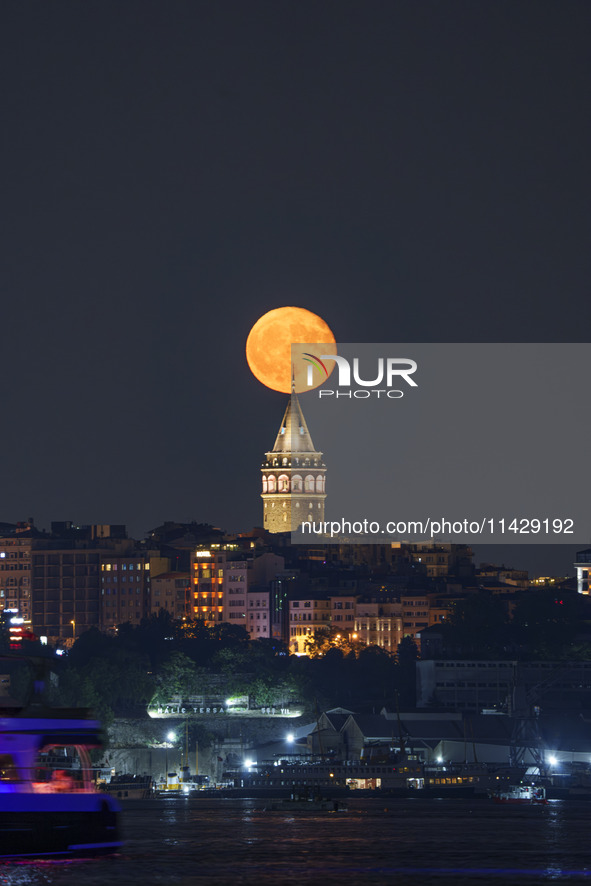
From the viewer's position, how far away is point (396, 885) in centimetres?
4297

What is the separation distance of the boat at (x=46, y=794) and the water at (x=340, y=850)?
544mm

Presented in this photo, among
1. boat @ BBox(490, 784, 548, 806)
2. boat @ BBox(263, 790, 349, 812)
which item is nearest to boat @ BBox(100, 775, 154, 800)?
boat @ BBox(263, 790, 349, 812)

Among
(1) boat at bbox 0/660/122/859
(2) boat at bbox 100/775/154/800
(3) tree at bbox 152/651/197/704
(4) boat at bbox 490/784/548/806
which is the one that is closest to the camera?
(1) boat at bbox 0/660/122/859

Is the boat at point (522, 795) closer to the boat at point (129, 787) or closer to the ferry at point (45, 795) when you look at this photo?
Result: the boat at point (129, 787)

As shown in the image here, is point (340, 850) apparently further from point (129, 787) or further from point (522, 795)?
point (129, 787)

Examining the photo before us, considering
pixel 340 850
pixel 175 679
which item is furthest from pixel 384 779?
pixel 340 850

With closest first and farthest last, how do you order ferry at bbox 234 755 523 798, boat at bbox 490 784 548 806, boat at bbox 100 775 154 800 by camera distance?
boat at bbox 490 784 548 806, boat at bbox 100 775 154 800, ferry at bbox 234 755 523 798

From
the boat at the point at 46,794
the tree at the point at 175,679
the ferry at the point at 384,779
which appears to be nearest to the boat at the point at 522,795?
the ferry at the point at 384,779

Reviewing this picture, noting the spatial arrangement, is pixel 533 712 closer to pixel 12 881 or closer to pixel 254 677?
pixel 254 677

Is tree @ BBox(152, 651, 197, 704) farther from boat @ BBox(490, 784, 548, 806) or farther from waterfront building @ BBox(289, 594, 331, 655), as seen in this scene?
boat @ BBox(490, 784, 548, 806)

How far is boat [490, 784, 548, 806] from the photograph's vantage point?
104856mm

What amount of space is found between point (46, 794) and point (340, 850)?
43.6ft

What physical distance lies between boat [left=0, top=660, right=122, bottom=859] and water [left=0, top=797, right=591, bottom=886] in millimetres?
544

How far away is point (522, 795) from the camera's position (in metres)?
110
